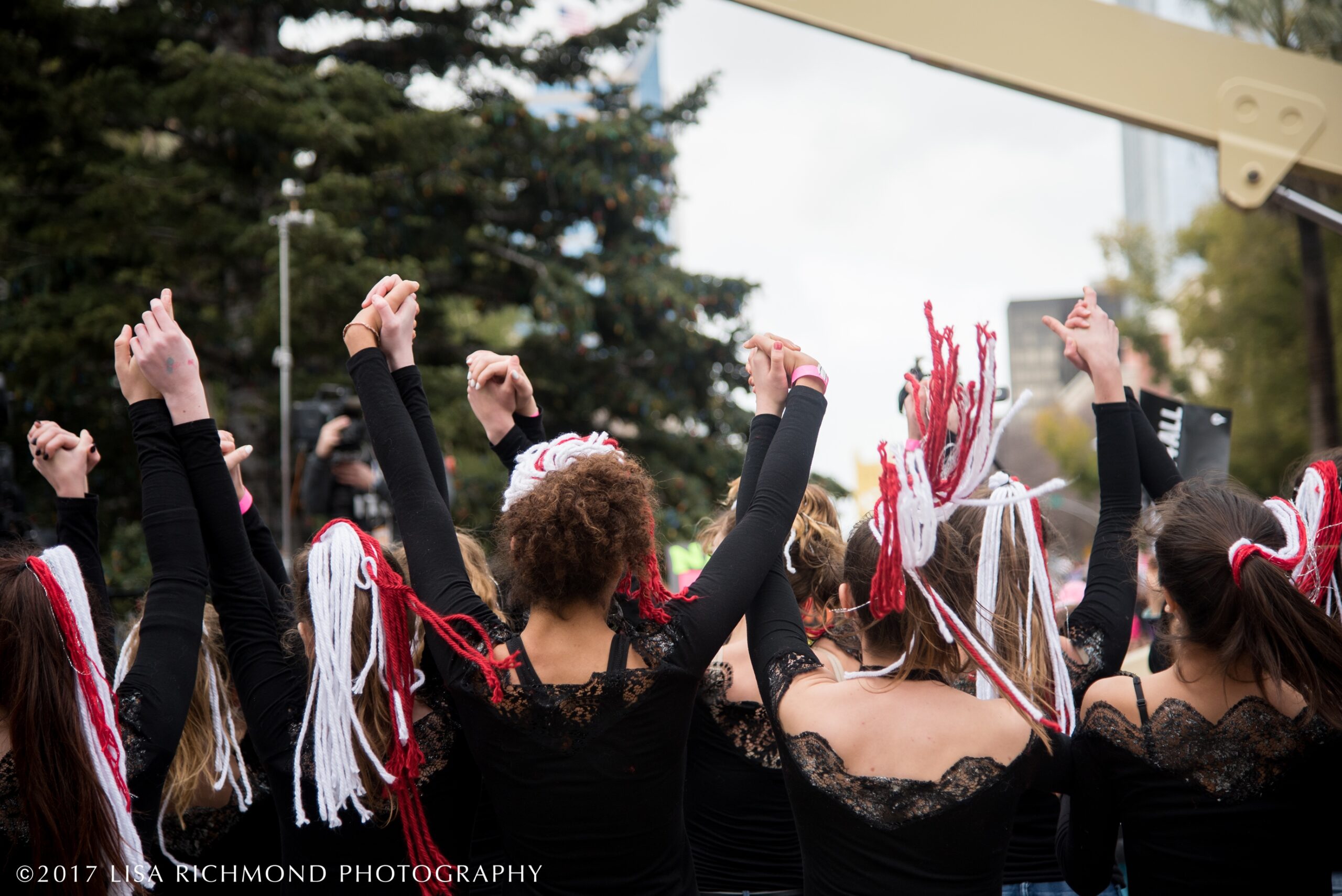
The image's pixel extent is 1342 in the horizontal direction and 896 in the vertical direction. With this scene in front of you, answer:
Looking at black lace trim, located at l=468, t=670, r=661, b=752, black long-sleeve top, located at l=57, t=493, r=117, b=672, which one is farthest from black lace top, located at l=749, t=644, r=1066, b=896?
black long-sleeve top, located at l=57, t=493, r=117, b=672

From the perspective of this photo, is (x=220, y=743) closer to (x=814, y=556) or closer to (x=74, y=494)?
(x=74, y=494)

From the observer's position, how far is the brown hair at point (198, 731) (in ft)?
8.07

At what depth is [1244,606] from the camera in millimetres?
2020

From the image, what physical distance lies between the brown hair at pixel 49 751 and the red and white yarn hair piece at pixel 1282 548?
7.12ft

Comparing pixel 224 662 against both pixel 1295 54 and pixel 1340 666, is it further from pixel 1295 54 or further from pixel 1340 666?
pixel 1295 54

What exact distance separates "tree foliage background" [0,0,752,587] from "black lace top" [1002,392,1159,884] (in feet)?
24.5

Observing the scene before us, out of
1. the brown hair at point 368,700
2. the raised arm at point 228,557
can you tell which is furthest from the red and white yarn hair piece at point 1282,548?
the raised arm at point 228,557

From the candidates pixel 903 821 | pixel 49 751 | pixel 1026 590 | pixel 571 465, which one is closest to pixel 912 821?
pixel 903 821

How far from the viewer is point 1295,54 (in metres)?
3.23

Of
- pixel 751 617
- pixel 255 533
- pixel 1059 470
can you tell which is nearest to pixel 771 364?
pixel 751 617

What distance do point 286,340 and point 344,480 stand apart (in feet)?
10.7

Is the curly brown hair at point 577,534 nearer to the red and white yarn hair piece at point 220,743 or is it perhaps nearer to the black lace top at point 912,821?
the black lace top at point 912,821

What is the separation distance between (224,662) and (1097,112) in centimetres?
305

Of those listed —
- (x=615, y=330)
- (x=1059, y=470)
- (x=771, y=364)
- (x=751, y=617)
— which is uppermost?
(x=771, y=364)
